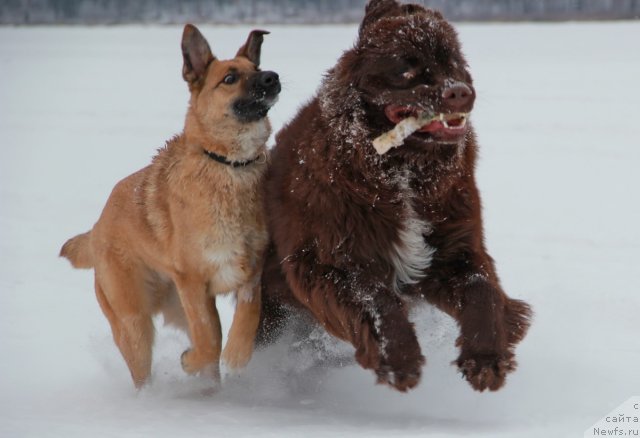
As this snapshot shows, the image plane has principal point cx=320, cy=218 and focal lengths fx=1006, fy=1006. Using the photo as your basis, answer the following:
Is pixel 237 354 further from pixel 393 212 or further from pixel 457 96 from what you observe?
pixel 457 96

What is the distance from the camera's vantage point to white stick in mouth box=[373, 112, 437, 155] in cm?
468

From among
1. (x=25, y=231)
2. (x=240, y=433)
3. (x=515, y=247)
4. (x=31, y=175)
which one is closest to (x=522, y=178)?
(x=515, y=247)

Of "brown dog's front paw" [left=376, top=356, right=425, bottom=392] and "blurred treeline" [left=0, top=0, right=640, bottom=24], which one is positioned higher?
"brown dog's front paw" [left=376, top=356, right=425, bottom=392]

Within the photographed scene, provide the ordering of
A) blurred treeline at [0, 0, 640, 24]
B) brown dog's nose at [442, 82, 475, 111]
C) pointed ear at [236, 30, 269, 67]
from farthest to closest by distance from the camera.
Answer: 1. blurred treeline at [0, 0, 640, 24]
2. pointed ear at [236, 30, 269, 67]
3. brown dog's nose at [442, 82, 475, 111]

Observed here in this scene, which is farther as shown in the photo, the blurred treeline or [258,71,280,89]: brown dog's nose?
the blurred treeline

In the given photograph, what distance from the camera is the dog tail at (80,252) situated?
6.26 metres

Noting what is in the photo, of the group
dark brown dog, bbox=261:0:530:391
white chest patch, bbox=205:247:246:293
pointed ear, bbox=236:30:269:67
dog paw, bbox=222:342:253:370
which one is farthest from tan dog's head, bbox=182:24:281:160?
dog paw, bbox=222:342:253:370

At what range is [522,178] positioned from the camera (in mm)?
11078

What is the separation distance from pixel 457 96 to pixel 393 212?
69cm

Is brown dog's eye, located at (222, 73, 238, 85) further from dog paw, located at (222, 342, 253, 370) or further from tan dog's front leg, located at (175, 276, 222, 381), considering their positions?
dog paw, located at (222, 342, 253, 370)

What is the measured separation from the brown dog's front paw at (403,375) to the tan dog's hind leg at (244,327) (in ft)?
3.42

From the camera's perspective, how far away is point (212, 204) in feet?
17.7

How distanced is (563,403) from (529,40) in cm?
1471

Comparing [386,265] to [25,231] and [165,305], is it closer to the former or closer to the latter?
[165,305]
